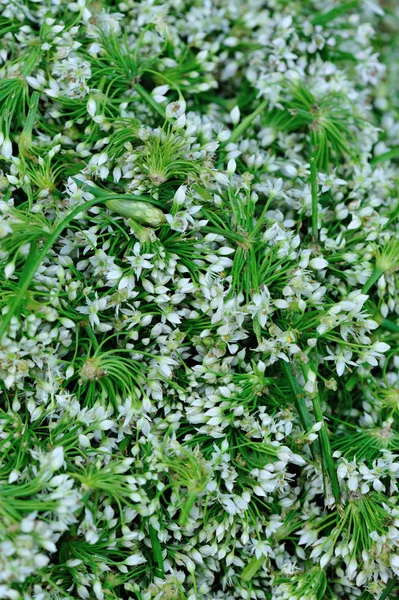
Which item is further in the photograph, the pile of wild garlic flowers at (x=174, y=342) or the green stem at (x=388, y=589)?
the green stem at (x=388, y=589)

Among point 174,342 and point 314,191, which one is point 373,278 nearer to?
point 314,191

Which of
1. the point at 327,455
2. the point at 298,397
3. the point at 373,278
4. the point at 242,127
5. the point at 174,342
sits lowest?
the point at 327,455

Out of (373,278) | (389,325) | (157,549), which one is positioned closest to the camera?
(157,549)

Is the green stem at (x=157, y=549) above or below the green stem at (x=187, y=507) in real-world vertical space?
below

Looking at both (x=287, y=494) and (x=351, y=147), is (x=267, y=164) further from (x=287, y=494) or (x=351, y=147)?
(x=287, y=494)

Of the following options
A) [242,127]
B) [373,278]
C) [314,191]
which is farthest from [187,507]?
[242,127]

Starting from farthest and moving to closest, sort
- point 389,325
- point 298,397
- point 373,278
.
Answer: point 389,325
point 373,278
point 298,397

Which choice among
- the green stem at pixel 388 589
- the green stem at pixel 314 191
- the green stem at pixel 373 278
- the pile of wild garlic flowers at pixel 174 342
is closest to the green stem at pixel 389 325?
the pile of wild garlic flowers at pixel 174 342

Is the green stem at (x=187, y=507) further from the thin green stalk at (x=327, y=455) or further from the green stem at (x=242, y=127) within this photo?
the green stem at (x=242, y=127)

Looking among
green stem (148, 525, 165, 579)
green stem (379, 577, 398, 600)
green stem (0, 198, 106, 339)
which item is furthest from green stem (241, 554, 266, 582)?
green stem (0, 198, 106, 339)
